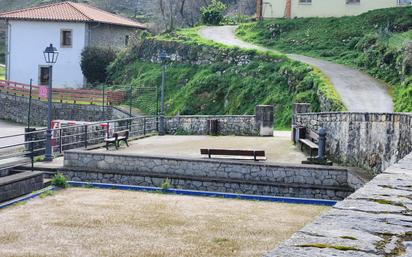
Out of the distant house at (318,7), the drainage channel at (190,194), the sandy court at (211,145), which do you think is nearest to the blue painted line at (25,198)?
the drainage channel at (190,194)

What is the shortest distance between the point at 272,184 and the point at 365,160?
2.10 m

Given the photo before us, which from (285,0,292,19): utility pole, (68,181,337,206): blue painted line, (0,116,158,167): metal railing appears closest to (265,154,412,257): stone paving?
(68,181,337,206): blue painted line

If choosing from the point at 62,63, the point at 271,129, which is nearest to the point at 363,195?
the point at 271,129

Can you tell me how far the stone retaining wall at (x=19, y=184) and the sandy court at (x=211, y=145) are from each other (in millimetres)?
3220

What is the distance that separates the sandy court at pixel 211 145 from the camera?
55.3ft

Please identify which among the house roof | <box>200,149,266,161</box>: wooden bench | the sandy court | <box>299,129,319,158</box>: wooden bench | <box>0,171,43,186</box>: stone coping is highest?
the house roof

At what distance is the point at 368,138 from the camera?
40.9 feet

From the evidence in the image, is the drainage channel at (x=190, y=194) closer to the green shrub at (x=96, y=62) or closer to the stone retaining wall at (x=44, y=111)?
the stone retaining wall at (x=44, y=111)

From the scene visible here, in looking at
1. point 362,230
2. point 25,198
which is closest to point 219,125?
point 25,198

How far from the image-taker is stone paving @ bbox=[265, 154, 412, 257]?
8.98 feet

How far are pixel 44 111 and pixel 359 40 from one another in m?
18.7

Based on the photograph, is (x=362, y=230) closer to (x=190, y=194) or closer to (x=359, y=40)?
(x=190, y=194)

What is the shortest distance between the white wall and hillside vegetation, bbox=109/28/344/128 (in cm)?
522

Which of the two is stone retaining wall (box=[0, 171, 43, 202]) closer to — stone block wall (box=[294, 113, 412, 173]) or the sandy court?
the sandy court
